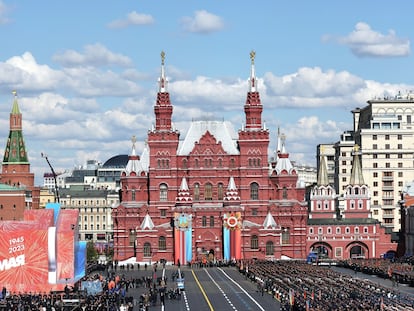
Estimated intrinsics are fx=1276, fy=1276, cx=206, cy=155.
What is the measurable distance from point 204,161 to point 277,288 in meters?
60.3

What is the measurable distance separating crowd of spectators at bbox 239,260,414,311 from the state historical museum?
1046 inches

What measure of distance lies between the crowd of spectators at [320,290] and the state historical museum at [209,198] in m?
26.6

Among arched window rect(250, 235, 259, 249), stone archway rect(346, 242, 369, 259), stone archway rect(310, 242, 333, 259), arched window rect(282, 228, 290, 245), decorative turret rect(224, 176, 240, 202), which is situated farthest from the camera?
stone archway rect(310, 242, 333, 259)

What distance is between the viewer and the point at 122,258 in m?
162

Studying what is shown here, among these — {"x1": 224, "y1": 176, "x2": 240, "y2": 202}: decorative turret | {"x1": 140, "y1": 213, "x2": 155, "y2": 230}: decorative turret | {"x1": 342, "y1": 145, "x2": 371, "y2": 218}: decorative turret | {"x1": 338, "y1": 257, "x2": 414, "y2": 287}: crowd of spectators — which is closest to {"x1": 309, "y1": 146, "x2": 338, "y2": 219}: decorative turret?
{"x1": 342, "y1": 145, "x2": 371, "y2": 218}: decorative turret

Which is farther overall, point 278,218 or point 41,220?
point 278,218

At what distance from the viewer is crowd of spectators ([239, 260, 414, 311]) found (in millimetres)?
81544

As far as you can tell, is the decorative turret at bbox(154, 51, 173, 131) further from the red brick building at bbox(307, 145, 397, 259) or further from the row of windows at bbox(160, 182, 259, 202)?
the red brick building at bbox(307, 145, 397, 259)

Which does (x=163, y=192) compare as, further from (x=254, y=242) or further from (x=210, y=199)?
(x=254, y=242)

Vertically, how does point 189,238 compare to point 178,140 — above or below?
below

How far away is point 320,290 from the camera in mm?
95250

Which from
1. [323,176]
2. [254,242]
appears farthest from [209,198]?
[323,176]

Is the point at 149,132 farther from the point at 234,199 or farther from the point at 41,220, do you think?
the point at 41,220

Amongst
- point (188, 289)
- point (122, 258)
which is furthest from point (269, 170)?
point (188, 289)
